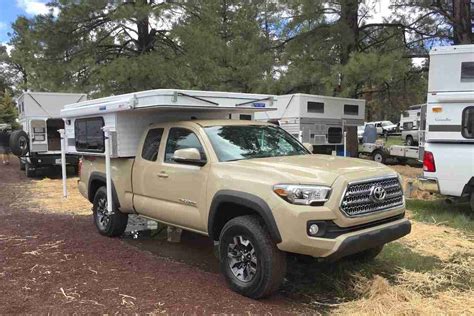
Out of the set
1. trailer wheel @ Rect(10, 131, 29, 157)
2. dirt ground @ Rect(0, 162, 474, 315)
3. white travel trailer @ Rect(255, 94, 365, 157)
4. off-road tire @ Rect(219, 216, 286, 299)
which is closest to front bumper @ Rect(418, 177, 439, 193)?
dirt ground @ Rect(0, 162, 474, 315)

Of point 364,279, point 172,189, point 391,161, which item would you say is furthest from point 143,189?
point 391,161

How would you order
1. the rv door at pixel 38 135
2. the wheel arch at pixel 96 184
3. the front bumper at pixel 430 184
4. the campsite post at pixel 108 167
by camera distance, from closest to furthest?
the campsite post at pixel 108 167, the wheel arch at pixel 96 184, the front bumper at pixel 430 184, the rv door at pixel 38 135

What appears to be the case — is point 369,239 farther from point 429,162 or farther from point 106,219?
point 429,162

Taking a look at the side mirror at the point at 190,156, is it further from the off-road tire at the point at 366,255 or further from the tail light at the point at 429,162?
the tail light at the point at 429,162

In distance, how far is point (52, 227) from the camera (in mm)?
8211

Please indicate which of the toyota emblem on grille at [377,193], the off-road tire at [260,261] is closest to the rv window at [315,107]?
the toyota emblem on grille at [377,193]

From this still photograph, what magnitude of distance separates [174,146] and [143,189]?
813 millimetres

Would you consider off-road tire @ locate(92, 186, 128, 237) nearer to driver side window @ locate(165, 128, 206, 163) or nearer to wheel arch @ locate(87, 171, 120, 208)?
wheel arch @ locate(87, 171, 120, 208)

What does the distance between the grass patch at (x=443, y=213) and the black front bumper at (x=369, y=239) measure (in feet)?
11.0

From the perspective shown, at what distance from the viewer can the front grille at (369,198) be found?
182 inches

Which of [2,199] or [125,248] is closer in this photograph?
[125,248]

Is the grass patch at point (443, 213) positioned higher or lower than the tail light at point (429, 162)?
lower

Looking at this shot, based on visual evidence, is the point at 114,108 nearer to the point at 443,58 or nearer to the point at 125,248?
the point at 125,248

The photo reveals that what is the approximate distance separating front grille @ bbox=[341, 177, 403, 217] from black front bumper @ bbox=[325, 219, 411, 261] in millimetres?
201
